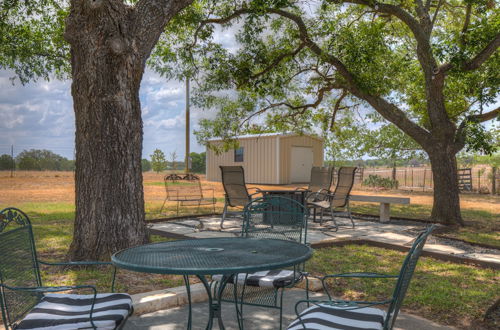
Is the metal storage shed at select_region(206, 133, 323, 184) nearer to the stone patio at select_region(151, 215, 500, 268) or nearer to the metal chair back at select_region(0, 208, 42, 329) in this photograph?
the stone patio at select_region(151, 215, 500, 268)

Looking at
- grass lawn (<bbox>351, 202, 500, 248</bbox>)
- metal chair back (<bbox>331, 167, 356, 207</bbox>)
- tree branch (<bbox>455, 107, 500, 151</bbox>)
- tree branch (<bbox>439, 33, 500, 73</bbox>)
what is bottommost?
grass lawn (<bbox>351, 202, 500, 248</bbox>)

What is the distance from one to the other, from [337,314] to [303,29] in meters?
7.87

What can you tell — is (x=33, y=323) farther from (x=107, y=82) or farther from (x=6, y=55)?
Answer: (x=6, y=55)

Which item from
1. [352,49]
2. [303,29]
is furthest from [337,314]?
[303,29]

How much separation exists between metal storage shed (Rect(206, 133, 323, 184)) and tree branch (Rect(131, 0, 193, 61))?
555 inches

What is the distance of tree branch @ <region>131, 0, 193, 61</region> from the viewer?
4914mm

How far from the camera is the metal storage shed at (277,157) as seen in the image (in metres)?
20.1

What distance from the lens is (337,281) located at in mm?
4172

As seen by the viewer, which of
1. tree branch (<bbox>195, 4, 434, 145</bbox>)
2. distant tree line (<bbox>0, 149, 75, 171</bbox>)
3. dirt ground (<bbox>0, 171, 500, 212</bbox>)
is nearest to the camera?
tree branch (<bbox>195, 4, 434, 145</bbox>)

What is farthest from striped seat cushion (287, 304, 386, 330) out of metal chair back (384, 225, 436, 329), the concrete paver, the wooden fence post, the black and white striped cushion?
the wooden fence post

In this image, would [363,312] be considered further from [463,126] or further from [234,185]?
[463,126]

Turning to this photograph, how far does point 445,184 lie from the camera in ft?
28.0

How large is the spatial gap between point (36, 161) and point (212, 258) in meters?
22.1

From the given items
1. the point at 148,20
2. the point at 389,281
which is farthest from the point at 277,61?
the point at 389,281
